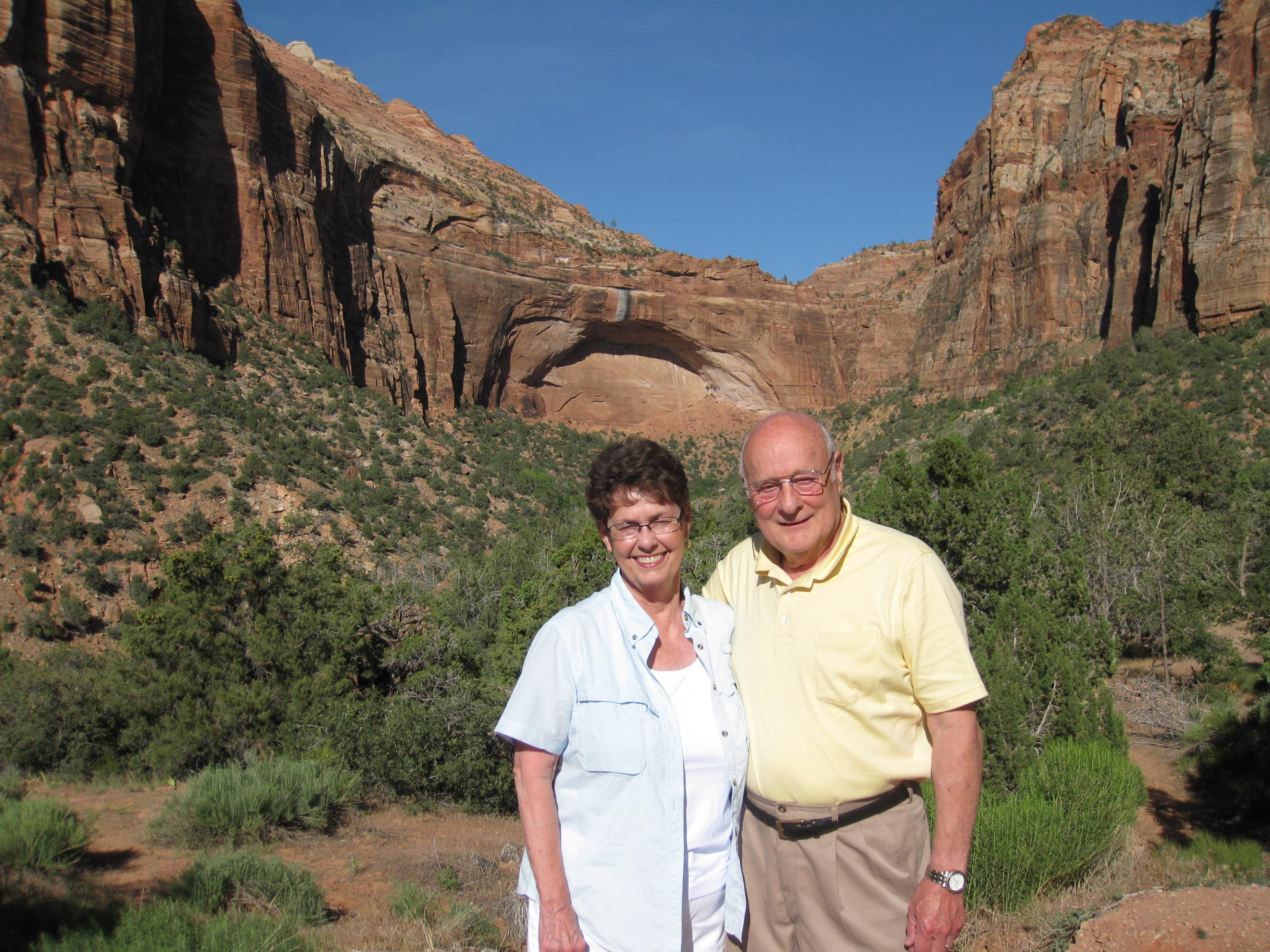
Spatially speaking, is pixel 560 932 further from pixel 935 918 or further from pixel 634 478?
pixel 634 478

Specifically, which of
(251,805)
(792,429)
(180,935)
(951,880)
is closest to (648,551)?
(792,429)

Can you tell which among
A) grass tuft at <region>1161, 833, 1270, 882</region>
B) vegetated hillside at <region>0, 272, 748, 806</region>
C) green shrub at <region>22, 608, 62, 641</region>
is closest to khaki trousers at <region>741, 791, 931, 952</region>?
grass tuft at <region>1161, 833, 1270, 882</region>

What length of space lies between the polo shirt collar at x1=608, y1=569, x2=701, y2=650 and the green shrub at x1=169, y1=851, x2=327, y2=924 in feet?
10.5

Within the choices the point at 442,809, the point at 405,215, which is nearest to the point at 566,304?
the point at 405,215

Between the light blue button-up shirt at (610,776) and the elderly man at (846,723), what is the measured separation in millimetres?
408

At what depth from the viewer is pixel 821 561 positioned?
241 cm

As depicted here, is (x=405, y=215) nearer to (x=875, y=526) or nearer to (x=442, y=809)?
(x=442, y=809)

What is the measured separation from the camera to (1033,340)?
37312mm

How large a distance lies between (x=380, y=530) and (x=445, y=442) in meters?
11.3

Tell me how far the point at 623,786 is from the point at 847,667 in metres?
0.74

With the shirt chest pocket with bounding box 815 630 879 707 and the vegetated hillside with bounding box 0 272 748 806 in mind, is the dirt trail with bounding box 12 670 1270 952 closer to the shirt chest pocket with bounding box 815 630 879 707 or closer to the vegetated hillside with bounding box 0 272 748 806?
the vegetated hillside with bounding box 0 272 748 806

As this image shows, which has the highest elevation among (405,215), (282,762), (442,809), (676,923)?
(405,215)

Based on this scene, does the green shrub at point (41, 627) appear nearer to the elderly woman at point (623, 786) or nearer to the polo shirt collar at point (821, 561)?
the elderly woman at point (623, 786)

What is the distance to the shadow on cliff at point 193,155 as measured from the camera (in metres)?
26.7
